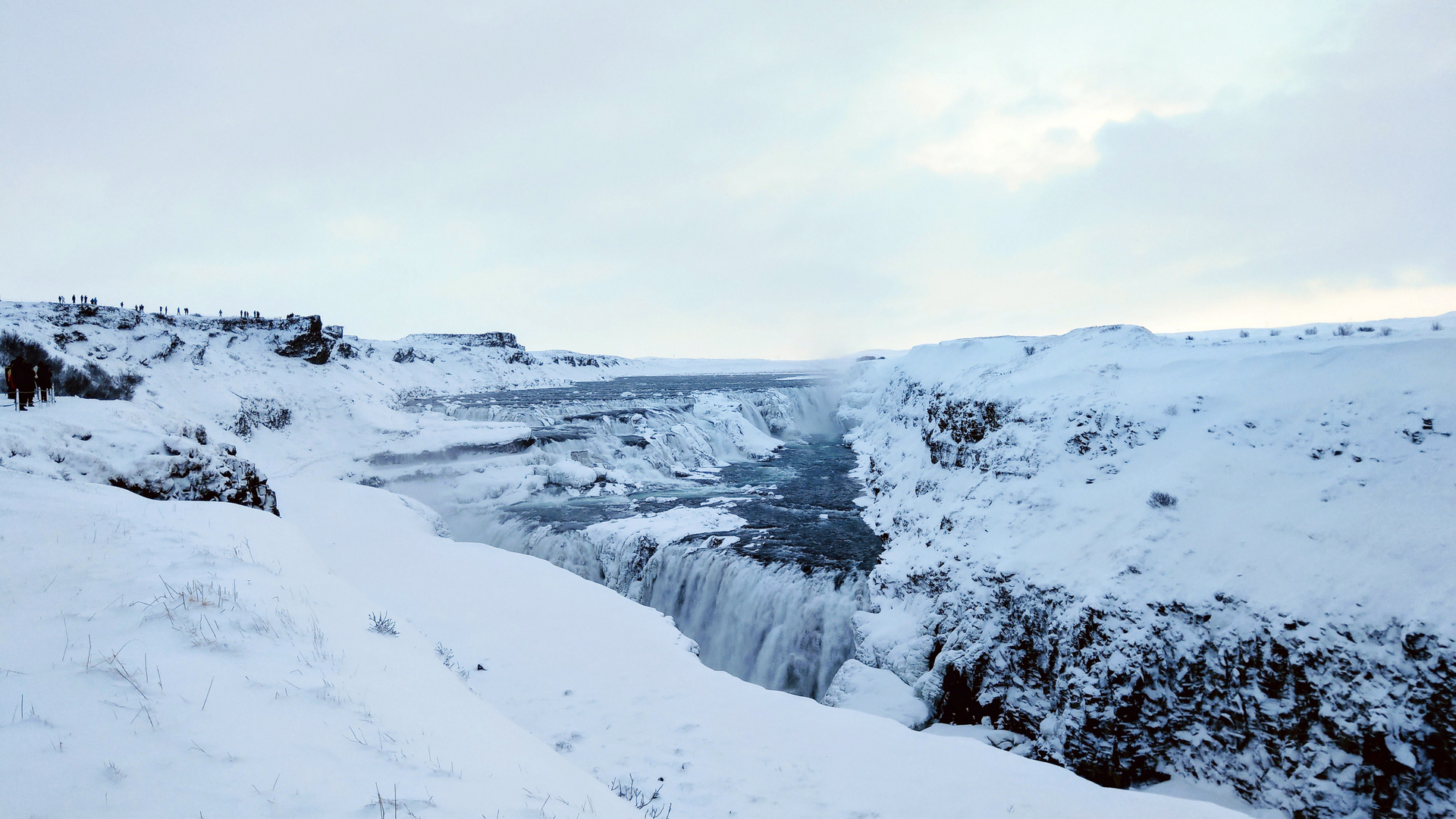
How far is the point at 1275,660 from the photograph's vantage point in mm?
6652

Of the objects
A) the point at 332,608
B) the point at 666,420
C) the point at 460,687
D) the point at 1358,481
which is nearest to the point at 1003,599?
the point at 1358,481

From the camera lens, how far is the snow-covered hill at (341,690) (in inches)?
118

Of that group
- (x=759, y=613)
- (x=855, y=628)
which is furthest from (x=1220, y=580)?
(x=759, y=613)

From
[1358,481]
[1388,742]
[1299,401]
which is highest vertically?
[1299,401]

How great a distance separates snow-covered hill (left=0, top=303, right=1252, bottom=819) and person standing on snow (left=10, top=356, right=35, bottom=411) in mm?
496

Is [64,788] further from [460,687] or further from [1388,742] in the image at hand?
[1388,742]

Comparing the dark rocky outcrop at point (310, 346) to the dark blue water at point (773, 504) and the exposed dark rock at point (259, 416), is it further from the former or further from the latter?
the dark blue water at point (773, 504)

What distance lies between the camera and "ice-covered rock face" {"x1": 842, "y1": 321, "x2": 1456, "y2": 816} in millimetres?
6094

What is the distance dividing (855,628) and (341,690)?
32.2 feet

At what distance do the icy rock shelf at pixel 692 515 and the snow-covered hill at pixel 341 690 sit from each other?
3.85 m

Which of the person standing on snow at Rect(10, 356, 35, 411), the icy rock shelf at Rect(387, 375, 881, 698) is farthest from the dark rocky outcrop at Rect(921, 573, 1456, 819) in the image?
the person standing on snow at Rect(10, 356, 35, 411)

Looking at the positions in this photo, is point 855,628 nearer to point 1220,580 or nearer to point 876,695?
point 876,695

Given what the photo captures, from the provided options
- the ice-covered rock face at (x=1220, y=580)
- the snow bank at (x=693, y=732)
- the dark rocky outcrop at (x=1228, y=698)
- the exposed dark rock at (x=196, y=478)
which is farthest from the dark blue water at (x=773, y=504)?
the exposed dark rock at (x=196, y=478)

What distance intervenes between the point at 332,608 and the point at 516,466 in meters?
19.9
